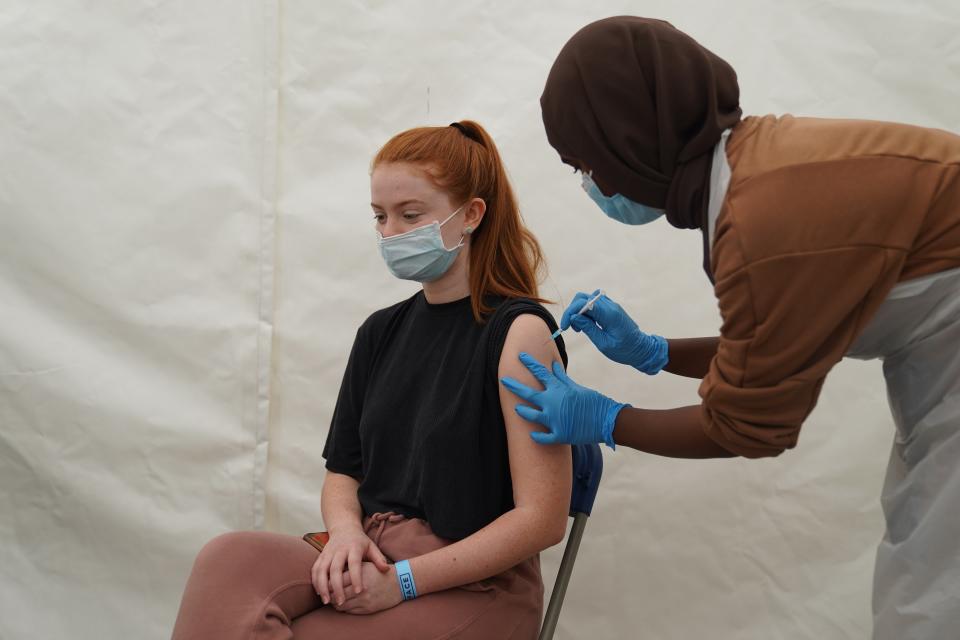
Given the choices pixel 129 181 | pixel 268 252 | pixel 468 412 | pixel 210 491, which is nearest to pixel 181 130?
pixel 129 181

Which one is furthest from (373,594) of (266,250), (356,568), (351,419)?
(266,250)

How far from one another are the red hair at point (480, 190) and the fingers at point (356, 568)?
45cm

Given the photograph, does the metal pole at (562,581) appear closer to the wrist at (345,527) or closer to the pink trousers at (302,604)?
the pink trousers at (302,604)

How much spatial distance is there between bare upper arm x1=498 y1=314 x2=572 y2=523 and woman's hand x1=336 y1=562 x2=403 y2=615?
241 millimetres

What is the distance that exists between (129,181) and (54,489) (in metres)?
0.88

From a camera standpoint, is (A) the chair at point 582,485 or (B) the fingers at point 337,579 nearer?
(B) the fingers at point 337,579

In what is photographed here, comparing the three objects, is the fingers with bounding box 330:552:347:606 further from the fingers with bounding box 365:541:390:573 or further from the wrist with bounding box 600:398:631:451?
the wrist with bounding box 600:398:631:451

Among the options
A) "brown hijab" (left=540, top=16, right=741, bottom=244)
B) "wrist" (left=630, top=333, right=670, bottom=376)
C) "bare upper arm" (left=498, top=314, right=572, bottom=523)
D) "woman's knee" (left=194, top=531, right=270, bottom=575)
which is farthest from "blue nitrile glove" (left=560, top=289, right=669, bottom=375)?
"woman's knee" (left=194, top=531, right=270, bottom=575)

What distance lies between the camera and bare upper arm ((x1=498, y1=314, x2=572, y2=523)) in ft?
4.74

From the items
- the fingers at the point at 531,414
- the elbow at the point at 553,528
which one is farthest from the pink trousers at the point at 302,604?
the fingers at the point at 531,414

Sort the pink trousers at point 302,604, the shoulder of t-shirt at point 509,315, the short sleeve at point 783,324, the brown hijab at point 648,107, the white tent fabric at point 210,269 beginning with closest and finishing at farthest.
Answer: the short sleeve at point 783,324 < the brown hijab at point 648,107 < the pink trousers at point 302,604 < the shoulder of t-shirt at point 509,315 < the white tent fabric at point 210,269

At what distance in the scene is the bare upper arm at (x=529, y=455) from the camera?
1443 millimetres

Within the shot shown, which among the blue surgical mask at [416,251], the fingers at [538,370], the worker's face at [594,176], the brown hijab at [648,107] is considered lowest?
the fingers at [538,370]

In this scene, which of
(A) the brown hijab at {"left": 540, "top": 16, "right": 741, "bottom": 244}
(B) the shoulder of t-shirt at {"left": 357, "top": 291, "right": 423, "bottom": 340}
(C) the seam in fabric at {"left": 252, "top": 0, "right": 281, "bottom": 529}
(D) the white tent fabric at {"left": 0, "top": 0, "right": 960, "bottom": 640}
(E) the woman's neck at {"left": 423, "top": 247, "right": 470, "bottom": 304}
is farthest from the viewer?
(C) the seam in fabric at {"left": 252, "top": 0, "right": 281, "bottom": 529}
